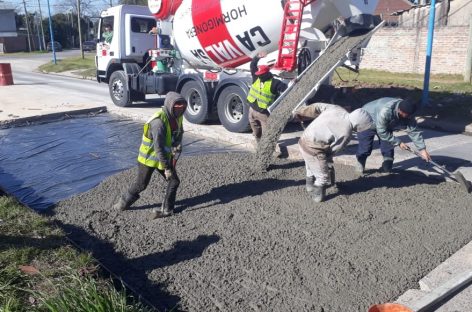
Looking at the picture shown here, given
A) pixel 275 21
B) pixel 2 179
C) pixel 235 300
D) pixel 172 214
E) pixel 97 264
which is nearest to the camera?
pixel 235 300

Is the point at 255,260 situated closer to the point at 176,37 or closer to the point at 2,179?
the point at 2,179

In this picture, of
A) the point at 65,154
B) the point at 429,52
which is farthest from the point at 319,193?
the point at 429,52

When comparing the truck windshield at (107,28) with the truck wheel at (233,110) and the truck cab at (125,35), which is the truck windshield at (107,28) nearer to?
the truck cab at (125,35)

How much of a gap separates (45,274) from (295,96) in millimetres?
4921

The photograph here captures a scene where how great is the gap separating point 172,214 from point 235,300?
6.11 ft

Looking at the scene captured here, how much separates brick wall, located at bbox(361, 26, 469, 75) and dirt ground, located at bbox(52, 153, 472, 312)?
12.6 metres

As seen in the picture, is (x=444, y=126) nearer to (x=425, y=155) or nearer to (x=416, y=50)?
(x=425, y=155)

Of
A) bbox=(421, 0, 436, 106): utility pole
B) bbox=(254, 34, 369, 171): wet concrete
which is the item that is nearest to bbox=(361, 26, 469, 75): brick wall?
bbox=(421, 0, 436, 106): utility pole

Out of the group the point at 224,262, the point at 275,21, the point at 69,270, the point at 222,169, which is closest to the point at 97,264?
the point at 69,270

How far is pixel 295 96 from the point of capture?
7273 millimetres

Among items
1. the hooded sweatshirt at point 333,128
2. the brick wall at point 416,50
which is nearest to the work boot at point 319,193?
the hooded sweatshirt at point 333,128

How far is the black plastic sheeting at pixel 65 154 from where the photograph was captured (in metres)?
6.20

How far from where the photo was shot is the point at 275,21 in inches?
304

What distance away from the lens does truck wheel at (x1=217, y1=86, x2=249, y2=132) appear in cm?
881
